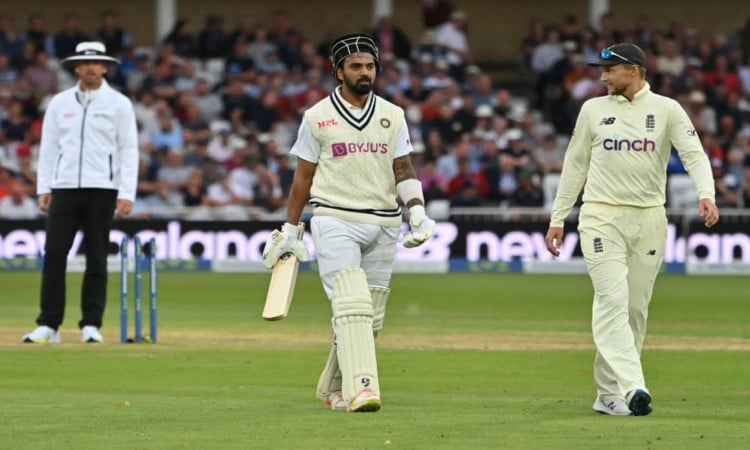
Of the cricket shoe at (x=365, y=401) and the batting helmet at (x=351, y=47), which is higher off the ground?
the batting helmet at (x=351, y=47)

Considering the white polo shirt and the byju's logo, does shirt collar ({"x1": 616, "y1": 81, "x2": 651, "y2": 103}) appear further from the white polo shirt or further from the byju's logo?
the byju's logo

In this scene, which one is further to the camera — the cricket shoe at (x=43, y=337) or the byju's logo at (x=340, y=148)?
the cricket shoe at (x=43, y=337)

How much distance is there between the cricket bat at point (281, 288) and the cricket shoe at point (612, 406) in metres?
1.73

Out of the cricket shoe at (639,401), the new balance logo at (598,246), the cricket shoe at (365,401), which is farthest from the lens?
the new balance logo at (598,246)

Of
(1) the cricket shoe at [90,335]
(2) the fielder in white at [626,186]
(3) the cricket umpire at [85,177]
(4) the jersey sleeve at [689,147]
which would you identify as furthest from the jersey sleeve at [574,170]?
(1) the cricket shoe at [90,335]

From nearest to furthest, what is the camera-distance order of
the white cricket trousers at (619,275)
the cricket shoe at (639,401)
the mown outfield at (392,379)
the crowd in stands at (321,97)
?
the mown outfield at (392,379) < the cricket shoe at (639,401) < the white cricket trousers at (619,275) < the crowd in stands at (321,97)

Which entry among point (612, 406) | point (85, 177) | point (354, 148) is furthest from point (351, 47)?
point (85, 177)

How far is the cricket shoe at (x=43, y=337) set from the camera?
42.3 ft

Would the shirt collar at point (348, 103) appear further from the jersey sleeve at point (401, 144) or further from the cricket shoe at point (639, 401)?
the cricket shoe at point (639, 401)

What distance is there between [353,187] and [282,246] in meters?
0.50

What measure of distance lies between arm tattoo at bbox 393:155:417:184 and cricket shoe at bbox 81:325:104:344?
14.6ft

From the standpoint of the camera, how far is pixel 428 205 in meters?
24.5

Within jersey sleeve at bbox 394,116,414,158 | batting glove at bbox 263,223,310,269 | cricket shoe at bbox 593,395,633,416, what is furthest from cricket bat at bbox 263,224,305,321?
cricket shoe at bbox 593,395,633,416

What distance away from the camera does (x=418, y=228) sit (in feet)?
29.6
